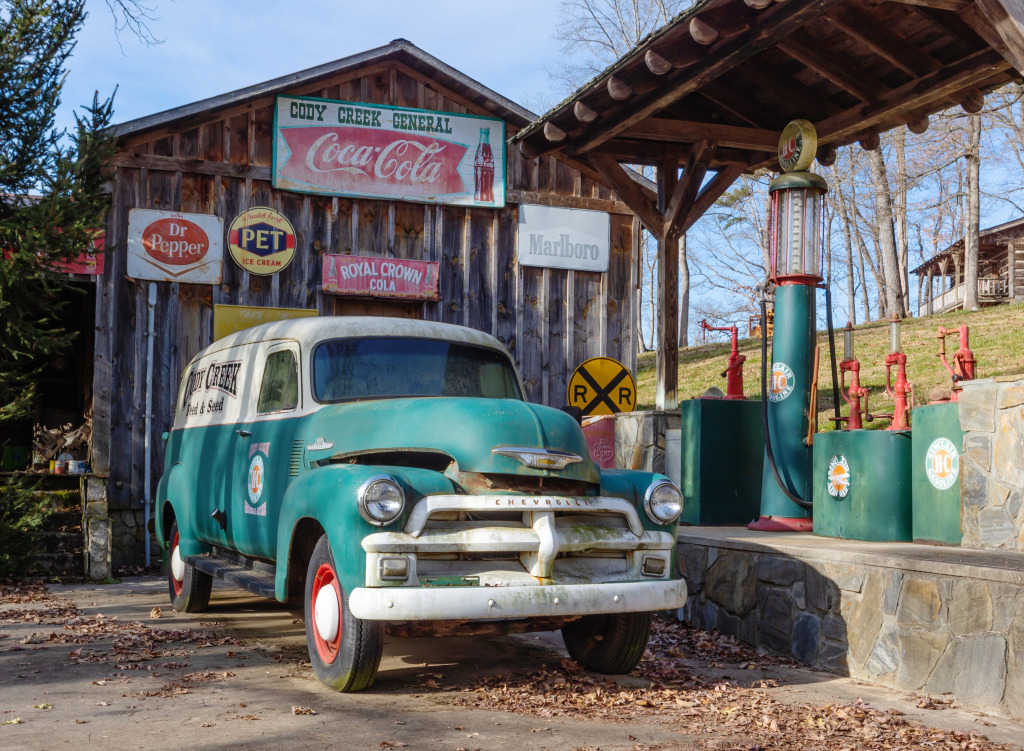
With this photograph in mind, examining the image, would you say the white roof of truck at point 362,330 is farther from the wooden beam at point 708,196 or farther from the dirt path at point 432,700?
the wooden beam at point 708,196

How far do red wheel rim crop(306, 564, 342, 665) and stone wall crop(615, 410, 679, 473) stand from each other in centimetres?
497

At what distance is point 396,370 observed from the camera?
6.67 metres

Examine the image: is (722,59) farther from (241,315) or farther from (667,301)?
(241,315)

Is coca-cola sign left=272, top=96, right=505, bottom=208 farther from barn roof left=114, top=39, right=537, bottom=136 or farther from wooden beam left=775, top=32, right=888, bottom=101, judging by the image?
wooden beam left=775, top=32, right=888, bottom=101

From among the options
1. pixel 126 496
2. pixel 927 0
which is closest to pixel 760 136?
pixel 927 0

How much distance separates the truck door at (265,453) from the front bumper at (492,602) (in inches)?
65.4

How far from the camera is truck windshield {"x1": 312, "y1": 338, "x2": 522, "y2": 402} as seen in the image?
257 inches

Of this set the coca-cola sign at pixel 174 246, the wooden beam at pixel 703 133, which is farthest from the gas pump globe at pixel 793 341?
the coca-cola sign at pixel 174 246

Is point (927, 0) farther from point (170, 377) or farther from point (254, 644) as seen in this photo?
point (170, 377)

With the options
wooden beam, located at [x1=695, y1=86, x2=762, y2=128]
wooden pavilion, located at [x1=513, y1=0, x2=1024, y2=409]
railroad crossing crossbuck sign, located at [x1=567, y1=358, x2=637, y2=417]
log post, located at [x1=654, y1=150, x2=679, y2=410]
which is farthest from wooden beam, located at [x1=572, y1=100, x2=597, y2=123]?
railroad crossing crossbuck sign, located at [x1=567, y1=358, x2=637, y2=417]

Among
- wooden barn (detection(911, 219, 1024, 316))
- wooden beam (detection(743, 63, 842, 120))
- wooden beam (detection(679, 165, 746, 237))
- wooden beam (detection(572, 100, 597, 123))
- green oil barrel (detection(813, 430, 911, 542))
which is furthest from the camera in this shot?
wooden barn (detection(911, 219, 1024, 316))

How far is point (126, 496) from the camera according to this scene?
11625mm

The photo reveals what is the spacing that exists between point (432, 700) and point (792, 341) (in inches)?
174

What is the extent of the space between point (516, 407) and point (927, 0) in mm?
3649
